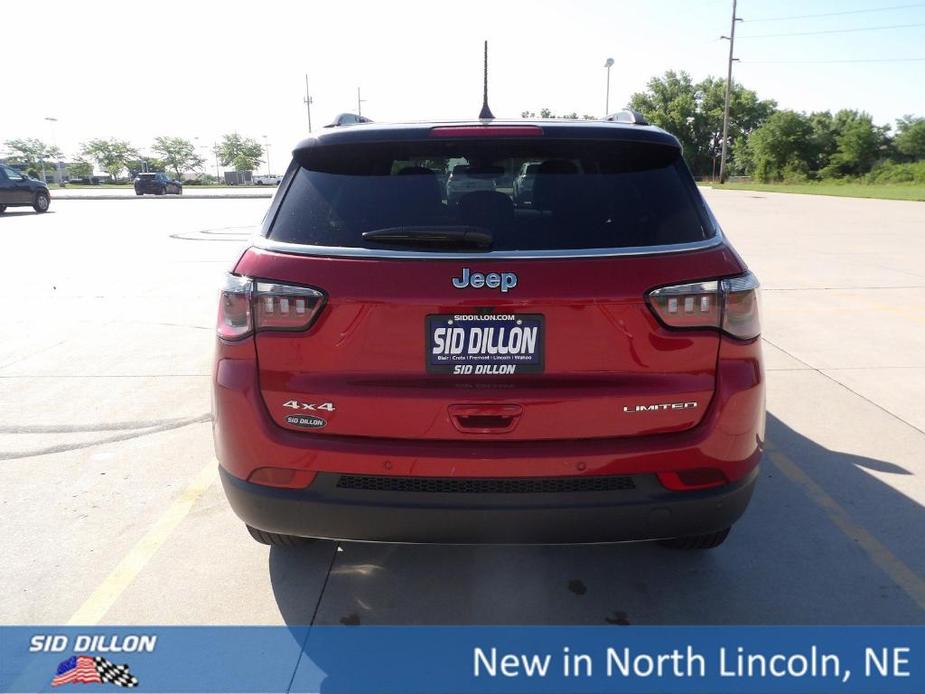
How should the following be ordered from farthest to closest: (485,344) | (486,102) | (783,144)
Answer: (783,144)
(486,102)
(485,344)

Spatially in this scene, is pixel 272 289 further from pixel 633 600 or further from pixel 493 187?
pixel 633 600

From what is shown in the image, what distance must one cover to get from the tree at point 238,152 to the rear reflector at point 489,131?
116 m

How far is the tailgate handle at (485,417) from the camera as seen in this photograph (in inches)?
92.2

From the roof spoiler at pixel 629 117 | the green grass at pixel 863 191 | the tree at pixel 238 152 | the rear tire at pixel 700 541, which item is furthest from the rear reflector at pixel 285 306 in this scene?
the tree at pixel 238 152

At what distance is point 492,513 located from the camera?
2348 mm

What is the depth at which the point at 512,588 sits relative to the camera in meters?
2.96

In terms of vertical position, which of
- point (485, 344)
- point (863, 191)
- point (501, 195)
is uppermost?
point (501, 195)

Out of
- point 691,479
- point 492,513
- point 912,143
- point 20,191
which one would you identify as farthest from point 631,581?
point 912,143

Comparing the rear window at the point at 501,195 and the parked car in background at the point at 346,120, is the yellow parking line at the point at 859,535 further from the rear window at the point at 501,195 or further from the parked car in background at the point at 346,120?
the parked car in background at the point at 346,120

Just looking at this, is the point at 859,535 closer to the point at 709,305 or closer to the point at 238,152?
the point at 709,305

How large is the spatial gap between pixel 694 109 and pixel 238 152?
219ft

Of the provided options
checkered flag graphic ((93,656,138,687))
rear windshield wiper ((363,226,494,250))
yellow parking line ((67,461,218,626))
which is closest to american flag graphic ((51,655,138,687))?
checkered flag graphic ((93,656,138,687))

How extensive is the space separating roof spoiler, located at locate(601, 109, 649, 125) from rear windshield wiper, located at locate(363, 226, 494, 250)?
1041 millimetres

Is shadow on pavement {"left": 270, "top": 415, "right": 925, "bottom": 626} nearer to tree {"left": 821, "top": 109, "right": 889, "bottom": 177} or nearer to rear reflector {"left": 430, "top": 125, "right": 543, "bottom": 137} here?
rear reflector {"left": 430, "top": 125, "right": 543, "bottom": 137}
